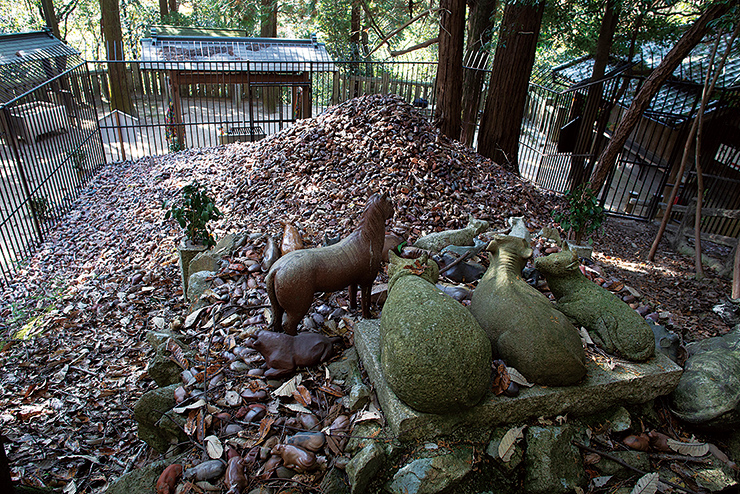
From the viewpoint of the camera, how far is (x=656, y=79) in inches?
218

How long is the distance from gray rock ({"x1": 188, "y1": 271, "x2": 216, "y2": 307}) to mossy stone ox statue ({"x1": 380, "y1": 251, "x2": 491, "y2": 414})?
2.65 m

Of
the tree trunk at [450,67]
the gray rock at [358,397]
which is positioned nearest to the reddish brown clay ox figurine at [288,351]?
the gray rock at [358,397]

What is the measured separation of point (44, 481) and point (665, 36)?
496 inches

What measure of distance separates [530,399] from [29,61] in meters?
11.5

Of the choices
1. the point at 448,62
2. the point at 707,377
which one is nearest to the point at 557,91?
the point at 448,62

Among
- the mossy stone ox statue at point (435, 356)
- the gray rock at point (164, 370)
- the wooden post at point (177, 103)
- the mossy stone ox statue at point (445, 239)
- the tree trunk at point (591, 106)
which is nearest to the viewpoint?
the mossy stone ox statue at point (435, 356)

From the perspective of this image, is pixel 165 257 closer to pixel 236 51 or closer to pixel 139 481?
pixel 139 481

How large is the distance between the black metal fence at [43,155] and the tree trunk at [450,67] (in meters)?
6.57

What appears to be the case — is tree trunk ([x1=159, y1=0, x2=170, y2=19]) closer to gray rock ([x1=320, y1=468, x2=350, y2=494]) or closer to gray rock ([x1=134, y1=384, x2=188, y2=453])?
gray rock ([x1=134, y1=384, x2=188, y2=453])

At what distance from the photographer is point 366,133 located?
21.1ft

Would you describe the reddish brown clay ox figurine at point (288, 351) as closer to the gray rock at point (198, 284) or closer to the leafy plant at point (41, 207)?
the gray rock at point (198, 284)

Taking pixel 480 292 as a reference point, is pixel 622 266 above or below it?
below

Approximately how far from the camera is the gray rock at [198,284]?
4402 millimetres

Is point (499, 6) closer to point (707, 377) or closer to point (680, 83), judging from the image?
point (680, 83)
